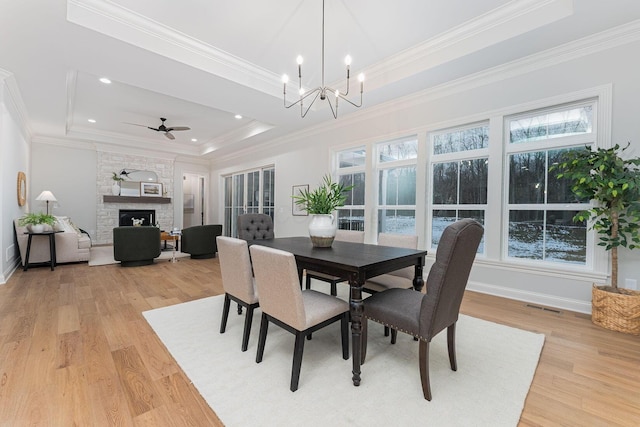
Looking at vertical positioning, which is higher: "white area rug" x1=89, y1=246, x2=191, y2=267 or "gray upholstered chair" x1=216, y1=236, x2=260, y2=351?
"gray upholstered chair" x1=216, y1=236, x2=260, y2=351

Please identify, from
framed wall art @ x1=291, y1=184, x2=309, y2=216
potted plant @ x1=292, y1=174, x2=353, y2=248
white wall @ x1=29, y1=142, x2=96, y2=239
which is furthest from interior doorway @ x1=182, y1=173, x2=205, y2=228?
potted plant @ x1=292, y1=174, x2=353, y2=248

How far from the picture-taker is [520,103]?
124 inches

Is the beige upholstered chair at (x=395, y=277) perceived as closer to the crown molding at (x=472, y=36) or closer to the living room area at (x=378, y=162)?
the living room area at (x=378, y=162)

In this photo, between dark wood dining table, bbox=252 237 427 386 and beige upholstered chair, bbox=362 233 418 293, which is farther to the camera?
beige upholstered chair, bbox=362 233 418 293

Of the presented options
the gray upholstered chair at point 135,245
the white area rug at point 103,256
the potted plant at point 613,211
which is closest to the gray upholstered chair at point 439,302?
the potted plant at point 613,211

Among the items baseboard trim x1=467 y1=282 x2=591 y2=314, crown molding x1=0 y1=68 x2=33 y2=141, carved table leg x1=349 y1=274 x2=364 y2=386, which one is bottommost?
baseboard trim x1=467 y1=282 x2=591 y2=314

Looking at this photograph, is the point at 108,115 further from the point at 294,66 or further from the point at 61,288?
the point at 294,66

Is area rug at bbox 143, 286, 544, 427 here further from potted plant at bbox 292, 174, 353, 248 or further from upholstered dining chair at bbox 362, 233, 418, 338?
potted plant at bbox 292, 174, 353, 248

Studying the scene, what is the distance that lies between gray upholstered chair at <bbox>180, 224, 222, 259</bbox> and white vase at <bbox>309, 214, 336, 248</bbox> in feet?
13.3

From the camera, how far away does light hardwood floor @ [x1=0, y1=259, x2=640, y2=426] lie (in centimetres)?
145

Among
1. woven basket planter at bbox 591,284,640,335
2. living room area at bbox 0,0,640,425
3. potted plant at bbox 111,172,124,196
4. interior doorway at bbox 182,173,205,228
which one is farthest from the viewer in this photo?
interior doorway at bbox 182,173,205,228

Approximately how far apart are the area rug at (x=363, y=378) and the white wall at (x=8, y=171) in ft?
11.4

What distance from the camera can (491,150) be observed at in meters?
3.36

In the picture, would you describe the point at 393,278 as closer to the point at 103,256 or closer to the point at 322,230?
the point at 322,230
